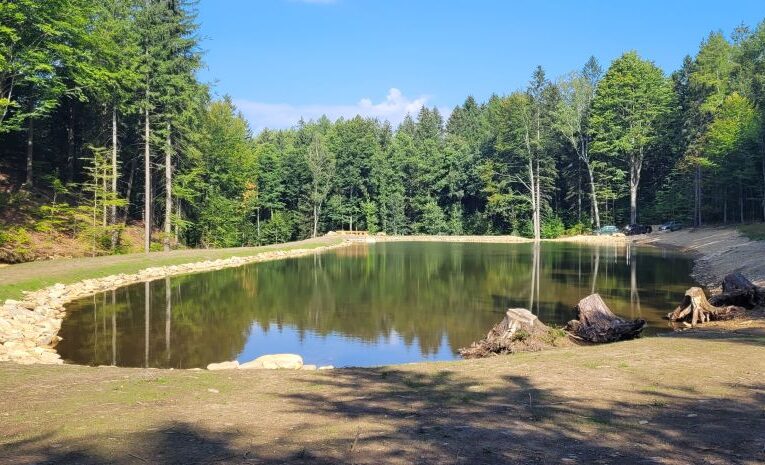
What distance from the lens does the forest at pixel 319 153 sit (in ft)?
106

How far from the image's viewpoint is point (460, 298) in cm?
2289

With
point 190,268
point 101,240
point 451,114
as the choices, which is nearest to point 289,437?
point 190,268

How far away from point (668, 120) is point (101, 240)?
2409 inches

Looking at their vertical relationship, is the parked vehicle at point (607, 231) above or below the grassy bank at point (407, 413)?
above

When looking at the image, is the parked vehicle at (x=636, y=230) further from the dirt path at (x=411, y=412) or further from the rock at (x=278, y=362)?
the rock at (x=278, y=362)

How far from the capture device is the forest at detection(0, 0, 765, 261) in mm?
32312

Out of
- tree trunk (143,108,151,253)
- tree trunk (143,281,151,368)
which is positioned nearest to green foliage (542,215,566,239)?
tree trunk (143,108,151,253)

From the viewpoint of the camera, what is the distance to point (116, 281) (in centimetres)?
2509

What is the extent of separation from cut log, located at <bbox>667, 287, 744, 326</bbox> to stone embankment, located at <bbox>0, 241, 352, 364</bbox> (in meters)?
16.7

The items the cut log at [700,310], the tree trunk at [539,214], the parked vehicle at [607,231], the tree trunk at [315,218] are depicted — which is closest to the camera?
the cut log at [700,310]

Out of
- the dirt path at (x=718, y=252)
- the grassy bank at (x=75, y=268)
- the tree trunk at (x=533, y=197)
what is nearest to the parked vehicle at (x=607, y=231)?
the dirt path at (x=718, y=252)

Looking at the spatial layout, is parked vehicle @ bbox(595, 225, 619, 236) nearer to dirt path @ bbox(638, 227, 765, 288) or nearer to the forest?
the forest

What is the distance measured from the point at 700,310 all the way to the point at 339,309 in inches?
476

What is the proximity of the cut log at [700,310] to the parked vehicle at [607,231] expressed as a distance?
47.1 metres
